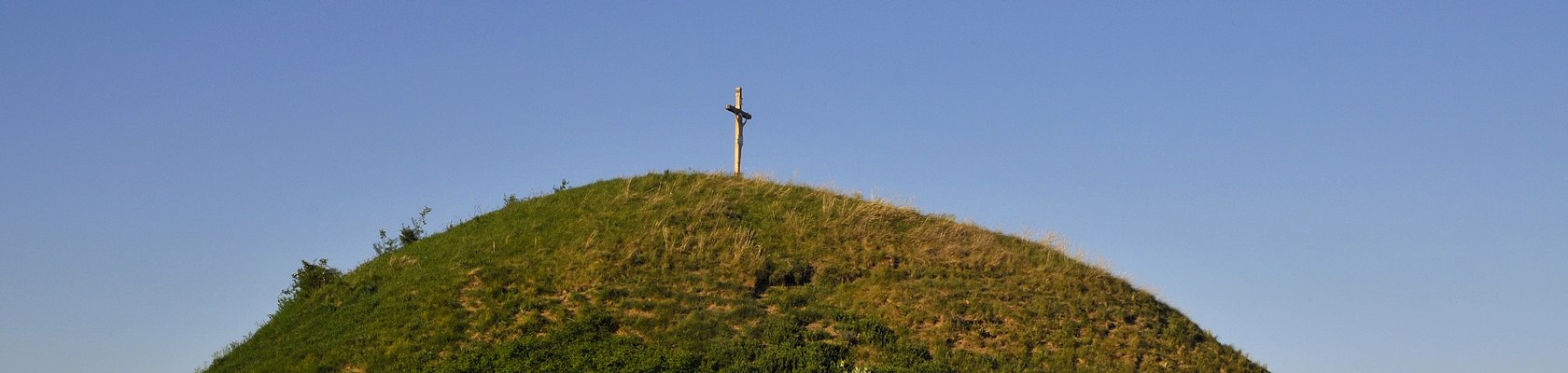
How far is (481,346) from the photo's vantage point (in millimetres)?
26484

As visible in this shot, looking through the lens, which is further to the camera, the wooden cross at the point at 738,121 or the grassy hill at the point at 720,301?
the wooden cross at the point at 738,121

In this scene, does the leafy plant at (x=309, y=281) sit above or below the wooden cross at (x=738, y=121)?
below

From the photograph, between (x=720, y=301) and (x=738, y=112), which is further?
(x=738, y=112)

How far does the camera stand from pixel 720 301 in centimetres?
2877

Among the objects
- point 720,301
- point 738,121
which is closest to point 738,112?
point 738,121

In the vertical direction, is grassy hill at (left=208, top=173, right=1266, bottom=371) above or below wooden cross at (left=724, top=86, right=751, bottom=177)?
below

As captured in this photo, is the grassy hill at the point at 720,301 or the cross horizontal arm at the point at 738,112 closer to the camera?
the grassy hill at the point at 720,301

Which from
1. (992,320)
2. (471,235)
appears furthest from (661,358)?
(471,235)

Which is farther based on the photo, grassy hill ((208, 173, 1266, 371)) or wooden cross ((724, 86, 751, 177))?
wooden cross ((724, 86, 751, 177))

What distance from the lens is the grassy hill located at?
2642 centimetres

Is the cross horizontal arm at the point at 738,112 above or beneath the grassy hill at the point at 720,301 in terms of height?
above

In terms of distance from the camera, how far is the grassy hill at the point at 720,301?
26.4m

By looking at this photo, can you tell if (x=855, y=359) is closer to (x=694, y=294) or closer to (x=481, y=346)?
(x=694, y=294)

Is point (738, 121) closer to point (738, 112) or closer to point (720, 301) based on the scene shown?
point (738, 112)
